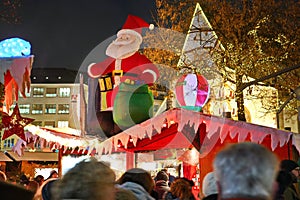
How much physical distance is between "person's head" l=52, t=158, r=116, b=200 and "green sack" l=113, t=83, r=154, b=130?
36.4 feet

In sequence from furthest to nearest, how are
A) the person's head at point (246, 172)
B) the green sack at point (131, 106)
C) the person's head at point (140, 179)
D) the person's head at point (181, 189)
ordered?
the green sack at point (131, 106)
the person's head at point (181, 189)
the person's head at point (140, 179)
the person's head at point (246, 172)

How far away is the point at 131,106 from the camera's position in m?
13.7

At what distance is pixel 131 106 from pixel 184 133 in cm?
292

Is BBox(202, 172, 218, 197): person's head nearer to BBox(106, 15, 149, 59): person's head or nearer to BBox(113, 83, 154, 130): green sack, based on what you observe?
BBox(113, 83, 154, 130): green sack

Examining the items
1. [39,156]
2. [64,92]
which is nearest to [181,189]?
[39,156]

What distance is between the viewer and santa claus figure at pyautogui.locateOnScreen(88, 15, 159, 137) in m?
13.8

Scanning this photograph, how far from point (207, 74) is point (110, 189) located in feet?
56.2

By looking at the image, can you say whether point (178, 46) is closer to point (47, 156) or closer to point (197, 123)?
point (197, 123)

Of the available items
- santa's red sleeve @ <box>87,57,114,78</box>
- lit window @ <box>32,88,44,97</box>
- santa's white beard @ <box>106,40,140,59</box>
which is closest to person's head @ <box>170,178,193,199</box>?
santa's white beard @ <box>106,40,140,59</box>

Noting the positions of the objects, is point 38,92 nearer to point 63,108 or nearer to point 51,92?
point 51,92

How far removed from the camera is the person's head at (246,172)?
1985 millimetres

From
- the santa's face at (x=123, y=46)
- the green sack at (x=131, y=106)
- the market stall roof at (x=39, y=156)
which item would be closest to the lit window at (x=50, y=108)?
the market stall roof at (x=39, y=156)

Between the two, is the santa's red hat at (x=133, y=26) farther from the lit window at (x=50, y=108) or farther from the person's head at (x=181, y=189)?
the lit window at (x=50, y=108)

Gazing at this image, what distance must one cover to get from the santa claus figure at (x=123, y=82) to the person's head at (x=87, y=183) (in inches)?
438
